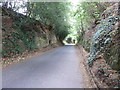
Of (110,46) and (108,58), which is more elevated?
(110,46)

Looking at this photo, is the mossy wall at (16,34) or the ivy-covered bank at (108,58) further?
the mossy wall at (16,34)

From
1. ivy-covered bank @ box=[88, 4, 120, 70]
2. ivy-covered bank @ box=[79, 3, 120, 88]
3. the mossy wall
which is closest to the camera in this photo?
ivy-covered bank @ box=[79, 3, 120, 88]

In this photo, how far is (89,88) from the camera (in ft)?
16.7

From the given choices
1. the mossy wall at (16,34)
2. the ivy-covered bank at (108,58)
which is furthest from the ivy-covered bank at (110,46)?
the mossy wall at (16,34)

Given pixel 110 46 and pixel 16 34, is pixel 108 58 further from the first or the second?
pixel 16 34

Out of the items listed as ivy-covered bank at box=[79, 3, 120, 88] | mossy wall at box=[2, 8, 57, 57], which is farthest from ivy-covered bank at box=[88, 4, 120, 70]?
mossy wall at box=[2, 8, 57, 57]

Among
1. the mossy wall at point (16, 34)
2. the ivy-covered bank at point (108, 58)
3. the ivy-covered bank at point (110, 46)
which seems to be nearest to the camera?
the ivy-covered bank at point (108, 58)

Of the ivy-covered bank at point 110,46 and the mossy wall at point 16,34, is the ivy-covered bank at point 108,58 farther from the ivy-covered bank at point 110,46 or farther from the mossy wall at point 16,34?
the mossy wall at point 16,34

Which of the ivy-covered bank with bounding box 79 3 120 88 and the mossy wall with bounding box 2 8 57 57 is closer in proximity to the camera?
the ivy-covered bank with bounding box 79 3 120 88

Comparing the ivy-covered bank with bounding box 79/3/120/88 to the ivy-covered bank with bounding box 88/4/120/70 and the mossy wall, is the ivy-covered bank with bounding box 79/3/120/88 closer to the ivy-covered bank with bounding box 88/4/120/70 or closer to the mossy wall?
the ivy-covered bank with bounding box 88/4/120/70

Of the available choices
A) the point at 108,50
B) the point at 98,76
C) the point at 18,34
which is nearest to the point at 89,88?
the point at 98,76

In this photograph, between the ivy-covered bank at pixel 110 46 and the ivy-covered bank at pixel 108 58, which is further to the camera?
the ivy-covered bank at pixel 110 46

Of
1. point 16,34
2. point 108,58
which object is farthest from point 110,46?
point 16,34

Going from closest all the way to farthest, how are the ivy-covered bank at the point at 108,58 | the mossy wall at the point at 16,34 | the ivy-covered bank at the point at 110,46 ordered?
the ivy-covered bank at the point at 108,58 < the ivy-covered bank at the point at 110,46 < the mossy wall at the point at 16,34
